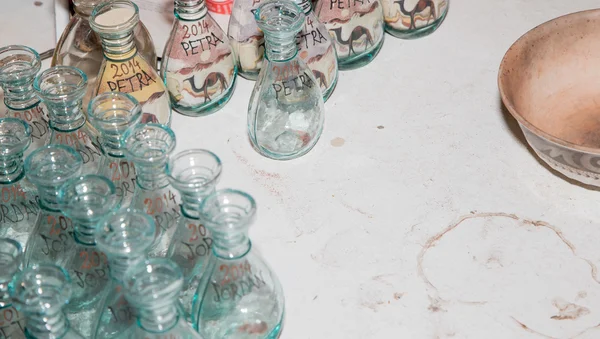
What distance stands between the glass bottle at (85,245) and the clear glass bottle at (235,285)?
8 centimetres

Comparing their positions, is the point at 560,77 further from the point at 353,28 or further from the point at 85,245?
the point at 85,245

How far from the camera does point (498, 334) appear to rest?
71 centimetres

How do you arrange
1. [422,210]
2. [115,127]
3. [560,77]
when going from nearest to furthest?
1. [115,127]
2. [422,210]
3. [560,77]

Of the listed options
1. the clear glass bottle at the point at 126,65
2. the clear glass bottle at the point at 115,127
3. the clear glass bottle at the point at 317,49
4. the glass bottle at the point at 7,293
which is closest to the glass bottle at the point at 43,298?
the glass bottle at the point at 7,293

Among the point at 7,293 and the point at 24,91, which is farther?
the point at 24,91

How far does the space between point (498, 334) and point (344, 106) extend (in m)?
0.31

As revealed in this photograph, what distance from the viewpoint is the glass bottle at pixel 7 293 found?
627 mm

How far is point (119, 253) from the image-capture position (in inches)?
23.2

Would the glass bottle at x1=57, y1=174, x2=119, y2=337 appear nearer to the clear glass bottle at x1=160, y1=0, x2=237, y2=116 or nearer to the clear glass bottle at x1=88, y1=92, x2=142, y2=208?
the clear glass bottle at x1=88, y1=92, x2=142, y2=208

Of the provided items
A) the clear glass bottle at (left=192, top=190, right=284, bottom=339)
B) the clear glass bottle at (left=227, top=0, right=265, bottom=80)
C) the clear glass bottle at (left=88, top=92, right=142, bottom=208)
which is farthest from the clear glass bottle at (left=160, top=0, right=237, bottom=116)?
the clear glass bottle at (left=192, top=190, right=284, bottom=339)

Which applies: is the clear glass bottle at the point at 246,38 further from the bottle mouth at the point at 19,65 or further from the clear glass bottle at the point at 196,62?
the bottle mouth at the point at 19,65

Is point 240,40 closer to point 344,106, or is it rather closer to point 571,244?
point 344,106

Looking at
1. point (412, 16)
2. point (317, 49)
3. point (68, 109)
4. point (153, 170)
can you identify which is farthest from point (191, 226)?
point (412, 16)

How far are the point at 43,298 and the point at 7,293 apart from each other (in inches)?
2.0
